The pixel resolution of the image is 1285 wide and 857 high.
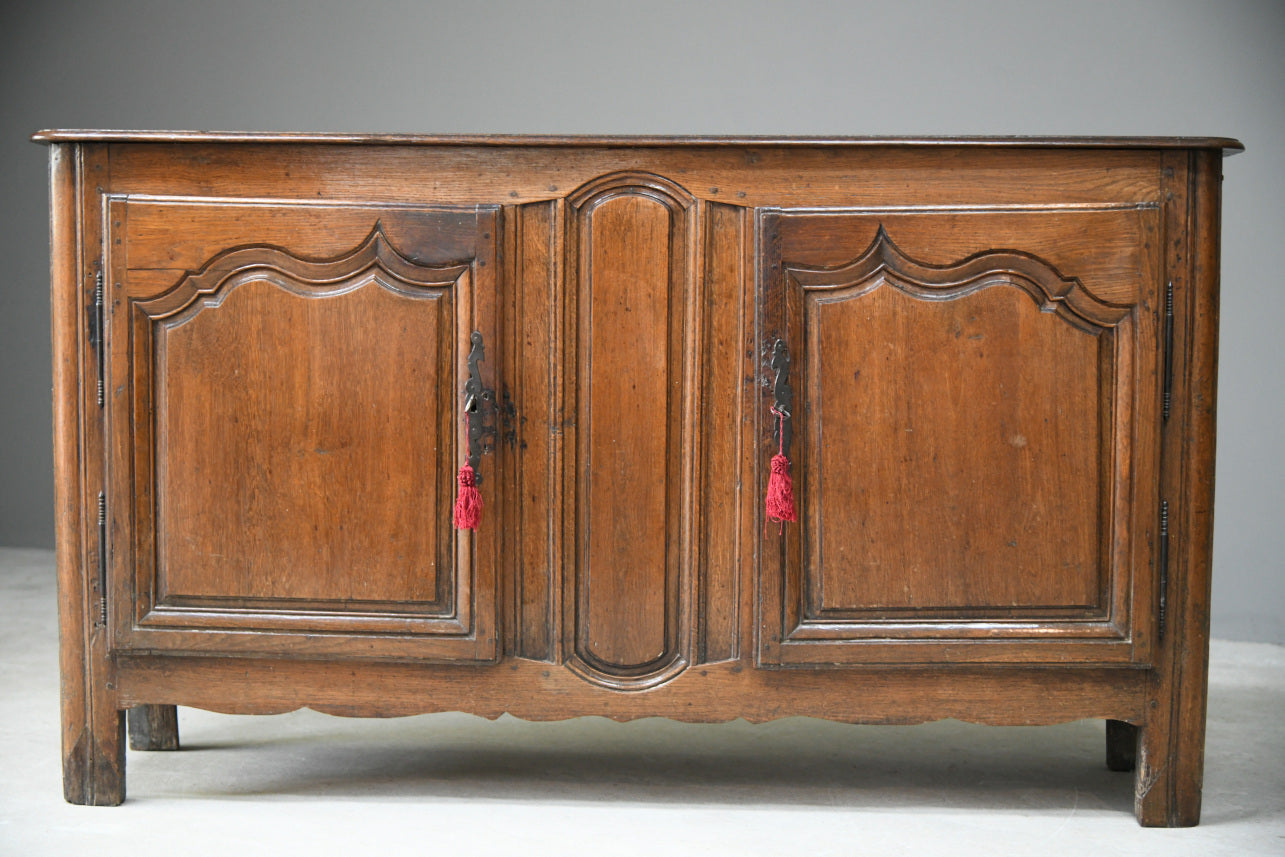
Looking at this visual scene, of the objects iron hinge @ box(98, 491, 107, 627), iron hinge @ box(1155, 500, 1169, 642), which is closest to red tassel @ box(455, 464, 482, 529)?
iron hinge @ box(98, 491, 107, 627)

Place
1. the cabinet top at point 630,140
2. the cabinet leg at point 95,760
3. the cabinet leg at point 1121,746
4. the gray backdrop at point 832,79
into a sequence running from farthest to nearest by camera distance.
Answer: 1. the gray backdrop at point 832,79
2. the cabinet leg at point 1121,746
3. the cabinet leg at point 95,760
4. the cabinet top at point 630,140

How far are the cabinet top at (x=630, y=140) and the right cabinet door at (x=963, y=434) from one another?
0.39 feet

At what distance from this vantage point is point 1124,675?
2.22 m

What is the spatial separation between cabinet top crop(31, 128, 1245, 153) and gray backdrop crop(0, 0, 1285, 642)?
181 cm

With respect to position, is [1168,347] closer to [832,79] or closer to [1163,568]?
[1163,568]

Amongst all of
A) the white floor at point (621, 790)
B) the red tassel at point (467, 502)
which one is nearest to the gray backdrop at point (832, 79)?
the white floor at point (621, 790)

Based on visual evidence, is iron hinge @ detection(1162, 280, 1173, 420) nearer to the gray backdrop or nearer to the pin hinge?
the pin hinge

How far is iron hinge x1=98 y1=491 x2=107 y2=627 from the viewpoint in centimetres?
222

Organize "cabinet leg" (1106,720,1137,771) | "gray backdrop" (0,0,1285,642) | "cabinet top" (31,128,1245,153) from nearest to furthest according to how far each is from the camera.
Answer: "cabinet top" (31,128,1245,153), "cabinet leg" (1106,720,1137,771), "gray backdrop" (0,0,1285,642)

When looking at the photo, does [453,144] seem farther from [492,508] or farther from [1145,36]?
[1145,36]

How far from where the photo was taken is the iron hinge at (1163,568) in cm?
219

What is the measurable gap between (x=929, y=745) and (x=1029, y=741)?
0.76 feet

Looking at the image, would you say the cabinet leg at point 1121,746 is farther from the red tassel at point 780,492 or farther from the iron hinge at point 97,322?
the iron hinge at point 97,322

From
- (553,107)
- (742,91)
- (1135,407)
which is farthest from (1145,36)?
(1135,407)
